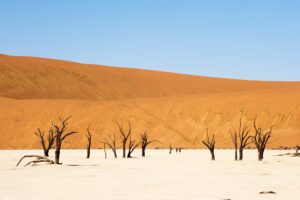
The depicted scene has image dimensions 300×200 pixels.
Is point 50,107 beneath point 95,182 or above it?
above

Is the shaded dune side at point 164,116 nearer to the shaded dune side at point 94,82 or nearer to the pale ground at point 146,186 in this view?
the shaded dune side at point 94,82

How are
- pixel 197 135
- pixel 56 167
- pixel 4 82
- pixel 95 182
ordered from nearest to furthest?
pixel 95 182, pixel 56 167, pixel 197 135, pixel 4 82

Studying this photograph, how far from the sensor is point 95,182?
1961 cm

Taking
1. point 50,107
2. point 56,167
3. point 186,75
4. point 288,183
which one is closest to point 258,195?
point 288,183

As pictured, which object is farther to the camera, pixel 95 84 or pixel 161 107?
pixel 95 84

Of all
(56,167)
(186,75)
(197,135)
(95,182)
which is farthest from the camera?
(186,75)

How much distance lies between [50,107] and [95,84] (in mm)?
41265

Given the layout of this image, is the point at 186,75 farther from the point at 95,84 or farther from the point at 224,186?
the point at 224,186

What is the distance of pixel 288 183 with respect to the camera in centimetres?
1928

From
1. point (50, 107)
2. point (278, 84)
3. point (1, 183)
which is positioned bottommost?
point (1, 183)

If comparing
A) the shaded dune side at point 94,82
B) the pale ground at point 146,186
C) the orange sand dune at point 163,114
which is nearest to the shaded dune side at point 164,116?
the orange sand dune at point 163,114

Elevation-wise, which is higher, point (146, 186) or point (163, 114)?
point (163, 114)

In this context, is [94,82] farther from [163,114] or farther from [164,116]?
[164,116]

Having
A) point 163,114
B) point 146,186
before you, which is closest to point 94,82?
point 163,114
